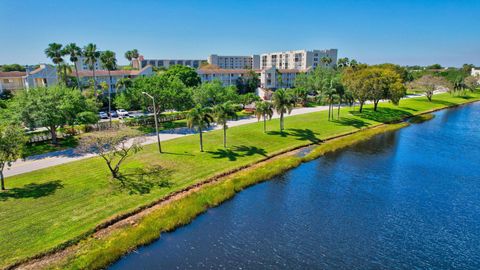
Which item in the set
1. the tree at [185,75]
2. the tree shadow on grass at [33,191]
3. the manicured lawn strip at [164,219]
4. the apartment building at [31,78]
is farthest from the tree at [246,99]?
the tree shadow on grass at [33,191]

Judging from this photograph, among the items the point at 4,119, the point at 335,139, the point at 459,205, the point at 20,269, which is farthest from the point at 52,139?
the point at 459,205

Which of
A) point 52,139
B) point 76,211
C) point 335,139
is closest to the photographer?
point 76,211

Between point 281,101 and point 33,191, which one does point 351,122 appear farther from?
point 33,191

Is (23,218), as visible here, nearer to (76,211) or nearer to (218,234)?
(76,211)

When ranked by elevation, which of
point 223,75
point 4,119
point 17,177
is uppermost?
point 223,75

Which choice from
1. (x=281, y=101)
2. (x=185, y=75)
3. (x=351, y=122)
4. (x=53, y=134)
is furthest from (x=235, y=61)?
(x=53, y=134)

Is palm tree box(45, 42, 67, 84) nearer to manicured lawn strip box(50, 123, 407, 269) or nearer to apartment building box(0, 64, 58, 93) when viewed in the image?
apartment building box(0, 64, 58, 93)
